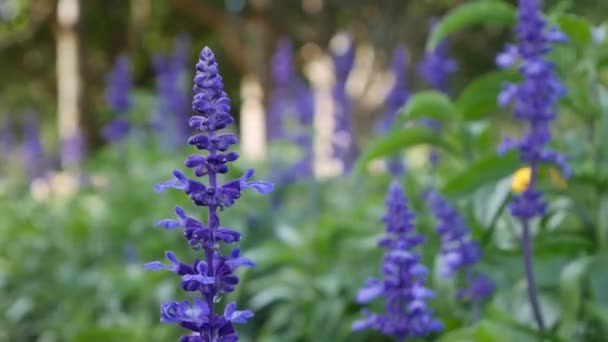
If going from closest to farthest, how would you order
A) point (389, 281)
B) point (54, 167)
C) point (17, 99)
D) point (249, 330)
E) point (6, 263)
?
point (389, 281)
point (249, 330)
point (6, 263)
point (54, 167)
point (17, 99)

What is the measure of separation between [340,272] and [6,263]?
113 inches

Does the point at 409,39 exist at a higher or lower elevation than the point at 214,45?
lower

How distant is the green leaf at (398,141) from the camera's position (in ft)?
10.0

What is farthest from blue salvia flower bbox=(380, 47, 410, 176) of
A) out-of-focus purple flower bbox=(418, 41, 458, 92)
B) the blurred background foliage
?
out-of-focus purple flower bbox=(418, 41, 458, 92)

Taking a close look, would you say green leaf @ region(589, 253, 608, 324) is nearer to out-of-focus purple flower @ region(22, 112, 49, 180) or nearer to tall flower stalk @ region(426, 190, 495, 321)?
tall flower stalk @ region(426, 190, 495, 321)

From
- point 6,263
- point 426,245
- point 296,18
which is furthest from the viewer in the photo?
point 296,18

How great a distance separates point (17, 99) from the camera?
28.6 metres

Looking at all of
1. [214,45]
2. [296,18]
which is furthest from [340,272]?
[214,45]

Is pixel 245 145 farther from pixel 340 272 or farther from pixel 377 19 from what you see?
pixel 340 272

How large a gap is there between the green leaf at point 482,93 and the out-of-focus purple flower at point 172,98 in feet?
14.1

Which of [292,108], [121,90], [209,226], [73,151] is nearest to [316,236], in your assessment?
[209,226]

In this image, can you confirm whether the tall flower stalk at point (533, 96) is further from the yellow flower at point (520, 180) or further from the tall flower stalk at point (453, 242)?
the yellow flower at point (520, 180)

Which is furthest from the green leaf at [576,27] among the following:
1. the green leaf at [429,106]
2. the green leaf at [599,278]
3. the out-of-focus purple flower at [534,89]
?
the green leaf at [599,278]

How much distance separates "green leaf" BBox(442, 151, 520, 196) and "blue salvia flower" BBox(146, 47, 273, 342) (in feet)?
4.57
